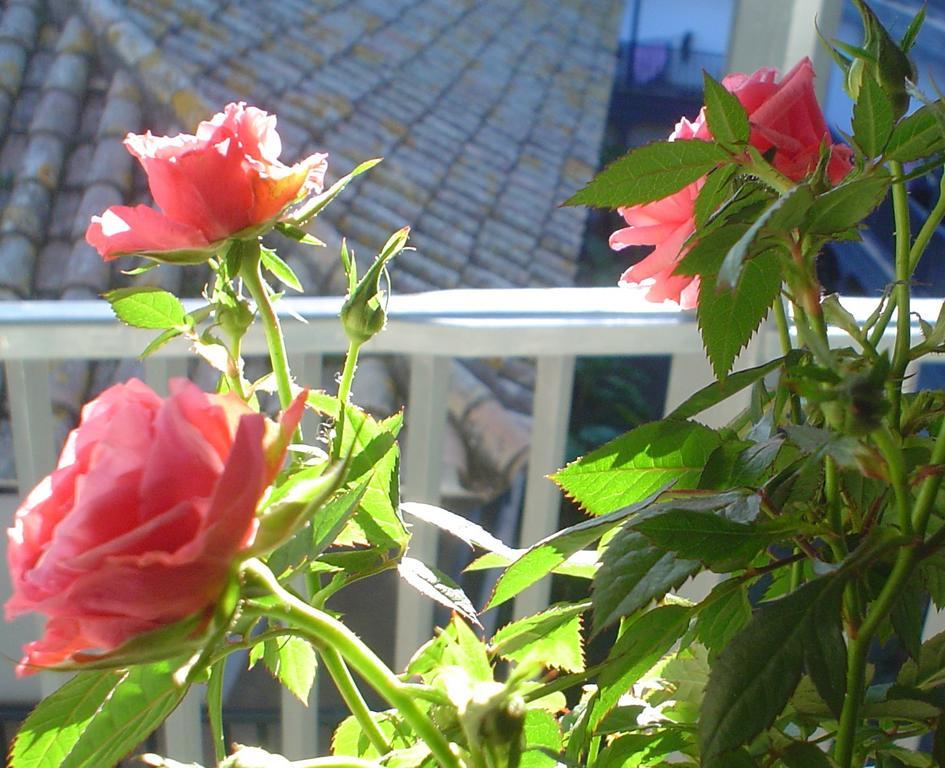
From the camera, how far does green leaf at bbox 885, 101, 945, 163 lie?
0.28 meters

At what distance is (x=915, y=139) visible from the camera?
0.91 ft

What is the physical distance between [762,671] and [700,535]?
0.12ft

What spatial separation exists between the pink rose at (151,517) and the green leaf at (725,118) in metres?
0.16

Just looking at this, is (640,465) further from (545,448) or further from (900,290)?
(545,448)

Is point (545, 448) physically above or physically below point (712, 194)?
below

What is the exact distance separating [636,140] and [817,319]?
474 centimetres

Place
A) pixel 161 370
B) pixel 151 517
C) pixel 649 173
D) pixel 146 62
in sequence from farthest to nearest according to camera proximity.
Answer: pixel 146 62 → pixel 161 370 → pixel 649 173 → pixel 151 517

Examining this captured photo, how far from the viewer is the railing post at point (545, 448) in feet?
3.24

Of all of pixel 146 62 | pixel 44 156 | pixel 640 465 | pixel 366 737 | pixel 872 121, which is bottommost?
pixel 366 737

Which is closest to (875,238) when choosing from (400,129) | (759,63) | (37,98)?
(400,129)

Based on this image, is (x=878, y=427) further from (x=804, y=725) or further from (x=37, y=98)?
(x=37, y=98)

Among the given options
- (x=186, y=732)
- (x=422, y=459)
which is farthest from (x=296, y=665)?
(x=186, y=732)

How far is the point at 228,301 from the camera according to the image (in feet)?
1.05

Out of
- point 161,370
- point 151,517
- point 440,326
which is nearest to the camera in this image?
point 151,517
